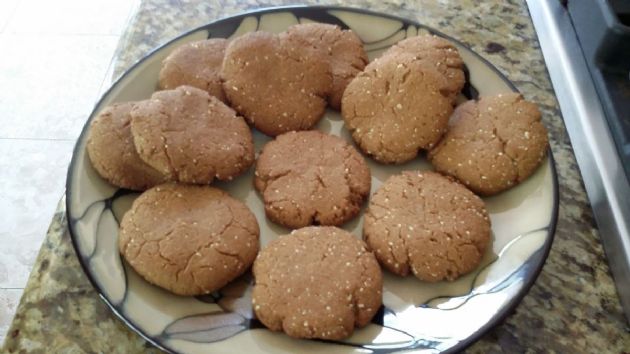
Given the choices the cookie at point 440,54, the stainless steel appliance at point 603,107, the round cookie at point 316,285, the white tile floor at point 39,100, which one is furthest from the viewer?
the white tile floor at point 39,100

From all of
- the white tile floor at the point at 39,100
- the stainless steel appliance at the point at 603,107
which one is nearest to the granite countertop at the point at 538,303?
the stainless steel appliance at the point at 603,107

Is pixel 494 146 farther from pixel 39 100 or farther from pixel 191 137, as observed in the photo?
pixel 39 100

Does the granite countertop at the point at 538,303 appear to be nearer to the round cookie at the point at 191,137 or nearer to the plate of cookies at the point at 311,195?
the plate of cookies at the point at 311,195

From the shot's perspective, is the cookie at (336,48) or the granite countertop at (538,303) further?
the cookie at (336,48)

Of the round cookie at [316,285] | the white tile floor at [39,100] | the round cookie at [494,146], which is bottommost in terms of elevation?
the white tile floor at [39,100]

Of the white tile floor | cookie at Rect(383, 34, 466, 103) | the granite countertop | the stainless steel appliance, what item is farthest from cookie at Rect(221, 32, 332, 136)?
the white tile floor

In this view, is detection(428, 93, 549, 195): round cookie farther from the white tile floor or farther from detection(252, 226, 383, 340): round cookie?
the white tile floor

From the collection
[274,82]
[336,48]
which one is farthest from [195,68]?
[336,48]
